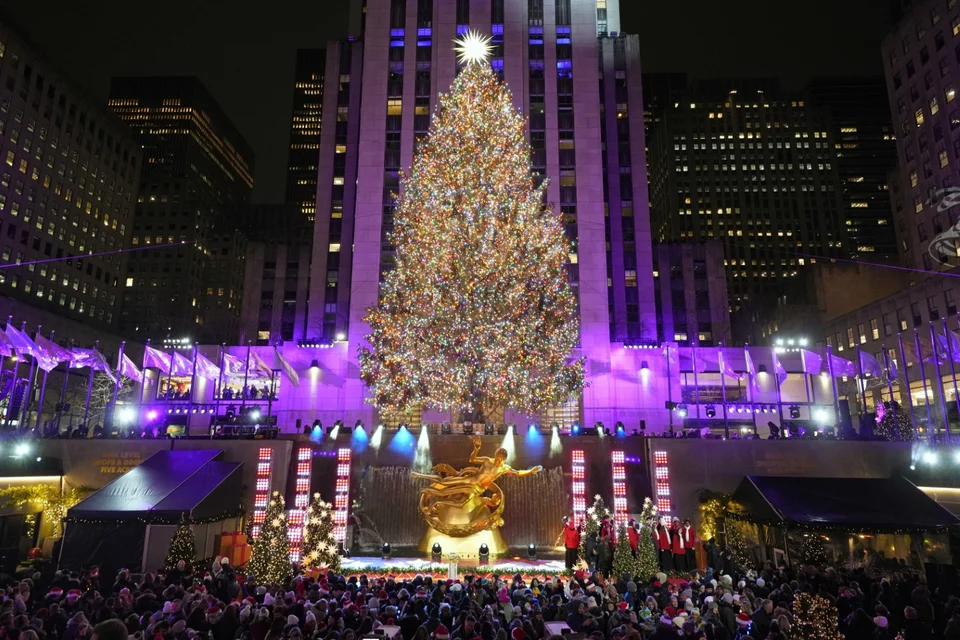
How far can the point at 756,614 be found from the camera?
1312 centimetres

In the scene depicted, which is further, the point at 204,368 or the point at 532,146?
the point at 532,146

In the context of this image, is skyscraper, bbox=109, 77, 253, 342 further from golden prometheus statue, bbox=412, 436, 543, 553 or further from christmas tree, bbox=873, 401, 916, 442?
christmas tree, bbox=873, 401, 916, 442

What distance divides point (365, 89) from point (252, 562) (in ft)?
143

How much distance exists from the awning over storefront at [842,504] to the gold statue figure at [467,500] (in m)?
8.56

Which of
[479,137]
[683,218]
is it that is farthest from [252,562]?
[683,218]

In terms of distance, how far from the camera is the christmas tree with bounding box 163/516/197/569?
20875 millimetres

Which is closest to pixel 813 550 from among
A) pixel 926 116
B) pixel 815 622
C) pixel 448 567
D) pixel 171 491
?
pixel 815 622

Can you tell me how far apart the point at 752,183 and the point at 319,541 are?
459 feet

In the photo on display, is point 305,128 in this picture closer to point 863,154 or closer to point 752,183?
point 752,183

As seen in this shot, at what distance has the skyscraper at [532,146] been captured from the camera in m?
50.4

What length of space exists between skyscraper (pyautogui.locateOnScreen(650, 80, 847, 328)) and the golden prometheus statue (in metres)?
120

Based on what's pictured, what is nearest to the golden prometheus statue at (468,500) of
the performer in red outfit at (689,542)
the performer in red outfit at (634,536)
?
the performer in red outfit at (634,536)

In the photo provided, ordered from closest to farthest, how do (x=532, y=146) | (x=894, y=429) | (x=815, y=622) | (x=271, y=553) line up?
(x=815, y=622) → (x=271, y=553) → (x=894, y=429) → (x=532, y=146)

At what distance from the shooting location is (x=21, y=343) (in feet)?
93.0
